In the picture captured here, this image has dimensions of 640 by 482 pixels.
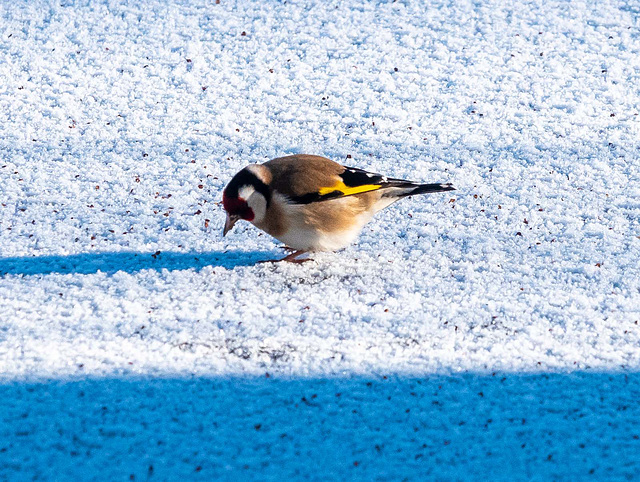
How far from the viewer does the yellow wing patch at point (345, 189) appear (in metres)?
3.85

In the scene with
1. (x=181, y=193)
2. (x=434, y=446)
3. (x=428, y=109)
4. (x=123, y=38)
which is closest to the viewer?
(x=434, y=446)

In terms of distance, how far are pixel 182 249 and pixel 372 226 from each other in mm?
1086

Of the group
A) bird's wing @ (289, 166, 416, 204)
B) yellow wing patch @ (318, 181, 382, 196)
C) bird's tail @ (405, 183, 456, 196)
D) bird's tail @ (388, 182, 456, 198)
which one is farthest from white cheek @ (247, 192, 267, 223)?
bird's tail @ (405, 183, 456, 196)

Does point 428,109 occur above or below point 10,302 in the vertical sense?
above

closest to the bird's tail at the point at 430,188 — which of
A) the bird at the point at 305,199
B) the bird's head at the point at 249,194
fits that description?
the bird at the point at 305,199

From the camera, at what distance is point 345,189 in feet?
12.7

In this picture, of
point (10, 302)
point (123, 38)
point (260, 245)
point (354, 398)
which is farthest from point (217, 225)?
point (123, 38)

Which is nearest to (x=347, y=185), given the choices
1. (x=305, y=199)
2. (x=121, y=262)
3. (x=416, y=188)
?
(x=305, y=199)

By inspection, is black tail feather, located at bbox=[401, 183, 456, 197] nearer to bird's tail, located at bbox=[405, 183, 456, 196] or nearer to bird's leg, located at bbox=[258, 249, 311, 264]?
bird's tail, located at bbox=[405, 183, 456, 196]

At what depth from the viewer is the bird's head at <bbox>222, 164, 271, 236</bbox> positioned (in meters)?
3.79

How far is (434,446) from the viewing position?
8.82 feet

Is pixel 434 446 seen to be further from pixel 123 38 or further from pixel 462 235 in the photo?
pixel 123 38

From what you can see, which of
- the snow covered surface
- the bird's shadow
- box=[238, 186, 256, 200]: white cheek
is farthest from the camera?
the bird's shadow

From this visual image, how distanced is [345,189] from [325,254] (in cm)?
48
